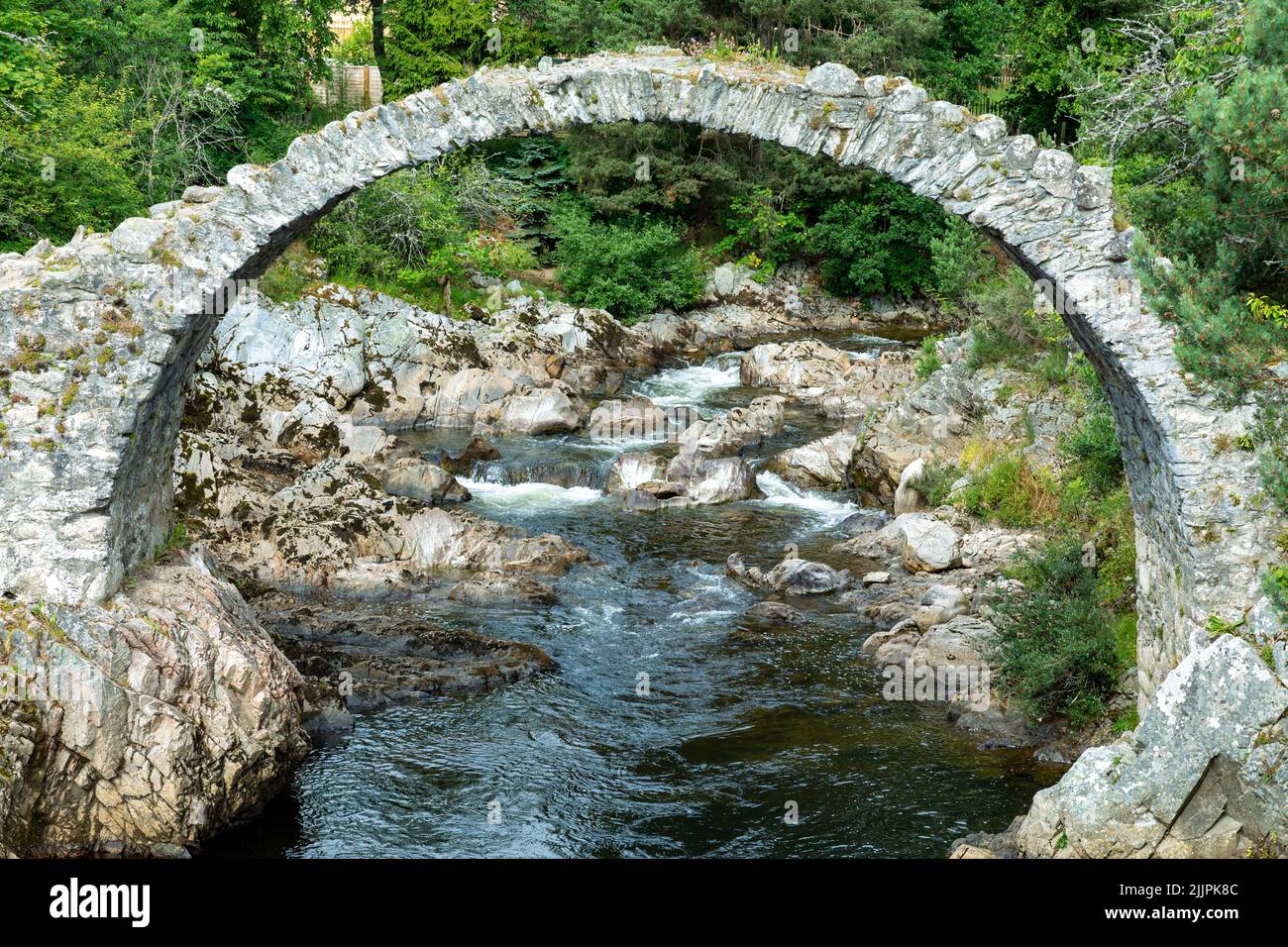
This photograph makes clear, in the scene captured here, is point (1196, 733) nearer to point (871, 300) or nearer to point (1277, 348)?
point (1277, 348)

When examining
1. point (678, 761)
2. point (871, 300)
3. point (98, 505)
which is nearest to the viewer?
point (98, 505)

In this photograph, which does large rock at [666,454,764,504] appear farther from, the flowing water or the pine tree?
the pine tree

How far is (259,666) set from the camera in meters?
9.88

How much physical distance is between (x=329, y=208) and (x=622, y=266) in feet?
76.2

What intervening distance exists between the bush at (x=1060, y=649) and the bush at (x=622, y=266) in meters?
21.6

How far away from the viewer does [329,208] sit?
9.29m

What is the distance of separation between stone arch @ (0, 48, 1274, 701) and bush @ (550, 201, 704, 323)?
900 inches

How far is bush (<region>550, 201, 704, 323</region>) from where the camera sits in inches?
1262

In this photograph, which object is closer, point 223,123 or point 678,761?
point 678,761

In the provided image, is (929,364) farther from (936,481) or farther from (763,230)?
(763,230)

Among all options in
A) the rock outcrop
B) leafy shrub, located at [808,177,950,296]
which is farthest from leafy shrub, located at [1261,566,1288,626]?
leafy shrub, located at [808,177,950,296]

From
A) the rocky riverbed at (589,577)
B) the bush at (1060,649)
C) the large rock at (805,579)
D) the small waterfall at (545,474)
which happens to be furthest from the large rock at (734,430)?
the bush at (1060,649)
